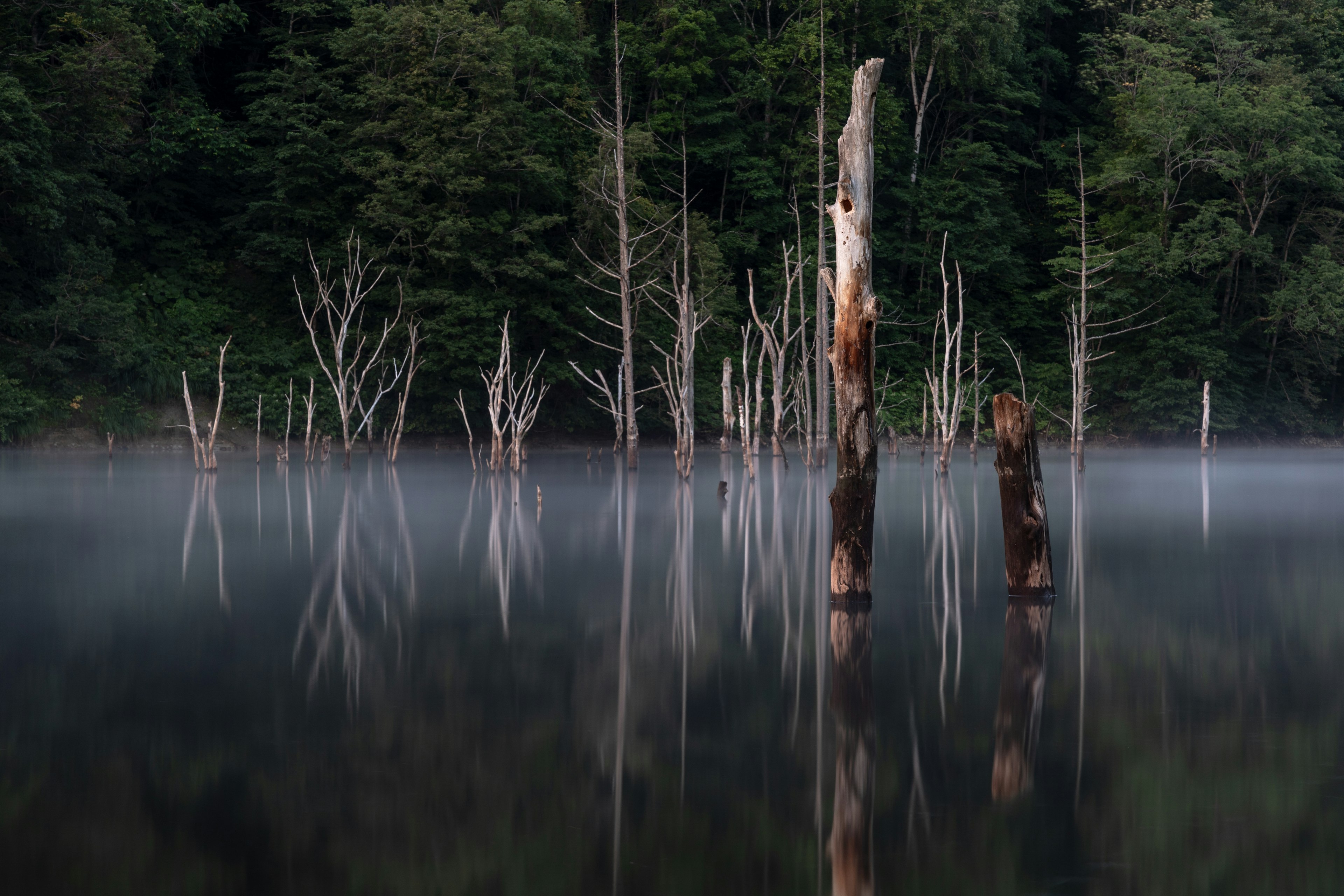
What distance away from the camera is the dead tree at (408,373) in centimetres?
2955

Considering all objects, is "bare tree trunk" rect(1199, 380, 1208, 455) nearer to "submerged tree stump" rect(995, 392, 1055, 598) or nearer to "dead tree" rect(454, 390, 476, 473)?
"dead tree" rect(454, 390, 476, 473)

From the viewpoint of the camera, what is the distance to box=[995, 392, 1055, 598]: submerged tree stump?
403 inches

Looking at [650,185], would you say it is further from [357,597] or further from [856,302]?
[856,302]

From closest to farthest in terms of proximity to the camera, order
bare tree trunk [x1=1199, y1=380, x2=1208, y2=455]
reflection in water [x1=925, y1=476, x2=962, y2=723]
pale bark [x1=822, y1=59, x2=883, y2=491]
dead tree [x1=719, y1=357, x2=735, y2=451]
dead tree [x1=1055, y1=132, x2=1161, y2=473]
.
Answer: reflection in water [x1=925, y1=476, x2=962, y2=723] → pale bark [x1=822, y1=59, x2=883, y2=491] → dead tree [x1=719, y1=357, x2=735, y2=451] → dead tree [x1=1055, y1=132, x2=1161, y2=473] → bare tree trunk [x1=1199, y1=380, x2=1208, y2=455]

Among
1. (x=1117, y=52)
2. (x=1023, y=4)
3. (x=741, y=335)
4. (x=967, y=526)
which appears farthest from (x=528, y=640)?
(x=1117, y=52)

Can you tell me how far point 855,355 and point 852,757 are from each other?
14.7 feet

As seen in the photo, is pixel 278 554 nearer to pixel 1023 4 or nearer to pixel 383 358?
pixel 383 358

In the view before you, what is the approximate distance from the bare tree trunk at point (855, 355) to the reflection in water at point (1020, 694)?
136 centimetres

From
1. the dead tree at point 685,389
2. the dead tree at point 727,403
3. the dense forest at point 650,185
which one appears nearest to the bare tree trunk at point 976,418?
the dense forest at point 650,185

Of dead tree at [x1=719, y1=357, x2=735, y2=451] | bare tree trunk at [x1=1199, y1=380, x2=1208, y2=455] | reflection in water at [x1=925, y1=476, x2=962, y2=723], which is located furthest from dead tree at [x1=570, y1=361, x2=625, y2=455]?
bare tree trunk at [x1=1199, y1=380, x2=1208, y2=455]

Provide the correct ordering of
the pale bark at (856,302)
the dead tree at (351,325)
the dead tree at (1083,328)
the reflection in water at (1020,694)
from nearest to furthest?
1. the reflection in water at (1020,694)
2. the pale bark at (856,302)
3. the dead tree at (1083,328)
4. the dead tree at (351,325)

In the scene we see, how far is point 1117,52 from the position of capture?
51.5 m

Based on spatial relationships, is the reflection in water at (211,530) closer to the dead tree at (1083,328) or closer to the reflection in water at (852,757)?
the reflection in water at (852,757)

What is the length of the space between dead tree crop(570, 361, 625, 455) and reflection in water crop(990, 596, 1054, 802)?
16.2 m
